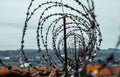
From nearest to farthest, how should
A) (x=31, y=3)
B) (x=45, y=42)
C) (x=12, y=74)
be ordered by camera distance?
(x=12, y=74)
(x=31, y=3)
(x=45, y=42)

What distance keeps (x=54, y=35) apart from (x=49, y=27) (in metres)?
0.77

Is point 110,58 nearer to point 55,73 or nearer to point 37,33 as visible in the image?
point 55,73

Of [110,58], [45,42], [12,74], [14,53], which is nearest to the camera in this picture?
[110,58]

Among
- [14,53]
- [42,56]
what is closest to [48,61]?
[42,56]

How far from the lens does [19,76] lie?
23.7 feet

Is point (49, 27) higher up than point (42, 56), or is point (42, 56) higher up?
point (49, 27)

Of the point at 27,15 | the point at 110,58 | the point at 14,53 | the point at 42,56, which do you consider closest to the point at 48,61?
the point at 42,56


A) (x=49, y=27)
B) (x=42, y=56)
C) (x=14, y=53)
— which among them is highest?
(x=49, y=27)

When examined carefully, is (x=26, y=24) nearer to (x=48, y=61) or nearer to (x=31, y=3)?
(x=31, y=3)

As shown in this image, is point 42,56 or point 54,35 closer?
point 42,56

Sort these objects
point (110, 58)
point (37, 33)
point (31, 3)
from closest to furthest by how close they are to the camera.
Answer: point (110, 58), point (31, 3), point (37, 33)

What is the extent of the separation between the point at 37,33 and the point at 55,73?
1601mm

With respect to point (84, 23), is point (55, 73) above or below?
below

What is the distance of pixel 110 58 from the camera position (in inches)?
160
